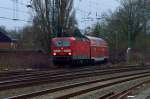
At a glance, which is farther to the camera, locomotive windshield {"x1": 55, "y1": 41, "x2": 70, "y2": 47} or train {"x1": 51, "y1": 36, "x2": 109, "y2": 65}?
locomotive windshield {"x1": 55, "y1": 41, "x2": 70, "y2": 47}

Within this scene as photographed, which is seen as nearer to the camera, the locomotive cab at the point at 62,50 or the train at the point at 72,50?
the locomotive cab at the point at 62,50

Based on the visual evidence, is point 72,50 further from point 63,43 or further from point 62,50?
point 63,43

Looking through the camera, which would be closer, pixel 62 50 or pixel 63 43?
pixel 62 50

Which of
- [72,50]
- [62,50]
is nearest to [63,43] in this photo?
[62,50]

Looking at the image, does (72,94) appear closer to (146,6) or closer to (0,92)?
(0,92)

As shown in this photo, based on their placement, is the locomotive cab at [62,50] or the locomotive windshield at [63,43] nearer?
the locomotive cab at [62,50]

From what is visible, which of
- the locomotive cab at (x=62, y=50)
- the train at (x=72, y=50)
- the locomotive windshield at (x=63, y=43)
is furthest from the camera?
the locomotive windshield at (x=63, y=43)

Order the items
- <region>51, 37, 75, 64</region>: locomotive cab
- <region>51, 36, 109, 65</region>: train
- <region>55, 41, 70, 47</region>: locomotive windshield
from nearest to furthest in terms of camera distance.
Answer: <region>51, 37, 75, 64</region>: locomotive cab → <region>51, 36, 109, 65</region>: train → <region>55, 41, 70, 47</region>: locomotive windshield

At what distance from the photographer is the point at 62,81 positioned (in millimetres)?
25203

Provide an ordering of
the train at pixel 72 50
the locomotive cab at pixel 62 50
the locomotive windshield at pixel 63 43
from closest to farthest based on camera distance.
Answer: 1. the locomotive cab at pixel 62 50
2. the train at pixel 72 50
3. the locomotive windshield at pixel 63 43

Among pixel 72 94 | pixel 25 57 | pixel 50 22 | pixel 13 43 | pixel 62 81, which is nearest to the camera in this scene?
pixel 72 94

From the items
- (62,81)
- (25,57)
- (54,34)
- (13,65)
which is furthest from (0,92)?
(54,34)

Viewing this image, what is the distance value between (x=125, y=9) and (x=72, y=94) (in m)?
65.5

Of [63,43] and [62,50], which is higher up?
[63,43]
